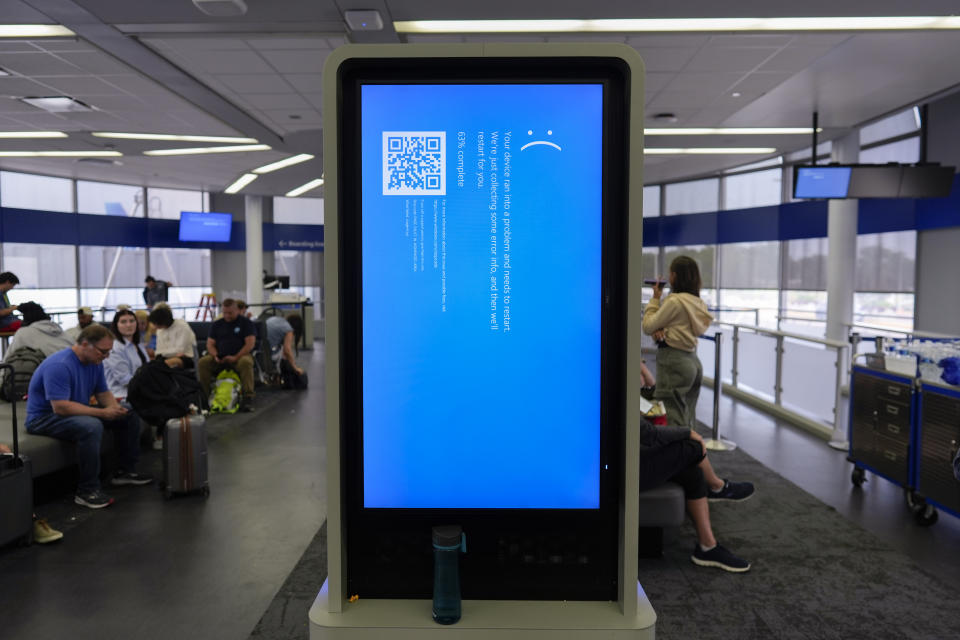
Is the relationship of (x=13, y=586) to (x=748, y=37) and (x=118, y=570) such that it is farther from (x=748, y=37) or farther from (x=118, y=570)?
(x=748, y=37)

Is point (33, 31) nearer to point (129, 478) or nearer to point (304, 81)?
point (304, 81)

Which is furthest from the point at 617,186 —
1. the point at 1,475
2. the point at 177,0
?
the point at 177,0

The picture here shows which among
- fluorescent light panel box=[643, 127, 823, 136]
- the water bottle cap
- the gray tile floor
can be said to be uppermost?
fluorescent light panel box=[643, 127, 823, 136]

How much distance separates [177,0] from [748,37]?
182 inches

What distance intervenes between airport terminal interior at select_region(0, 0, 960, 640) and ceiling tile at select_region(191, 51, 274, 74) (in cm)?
3

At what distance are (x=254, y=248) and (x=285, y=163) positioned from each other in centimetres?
465

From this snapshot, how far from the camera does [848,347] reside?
586 centimetres

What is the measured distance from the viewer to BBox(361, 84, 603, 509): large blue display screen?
1.25m

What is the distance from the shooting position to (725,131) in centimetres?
915

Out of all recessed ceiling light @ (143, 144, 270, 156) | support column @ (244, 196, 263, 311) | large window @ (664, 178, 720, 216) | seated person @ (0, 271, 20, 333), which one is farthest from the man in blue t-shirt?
large window @ (664, 178, 720, 216)

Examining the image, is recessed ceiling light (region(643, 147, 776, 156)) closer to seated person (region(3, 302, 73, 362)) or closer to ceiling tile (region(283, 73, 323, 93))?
ceiling tile (region(283, 73, 323, 93))

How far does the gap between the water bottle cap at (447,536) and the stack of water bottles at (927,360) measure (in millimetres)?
3796

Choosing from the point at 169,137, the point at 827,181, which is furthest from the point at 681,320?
the point at 169,137

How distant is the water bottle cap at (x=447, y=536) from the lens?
3.99 ft
